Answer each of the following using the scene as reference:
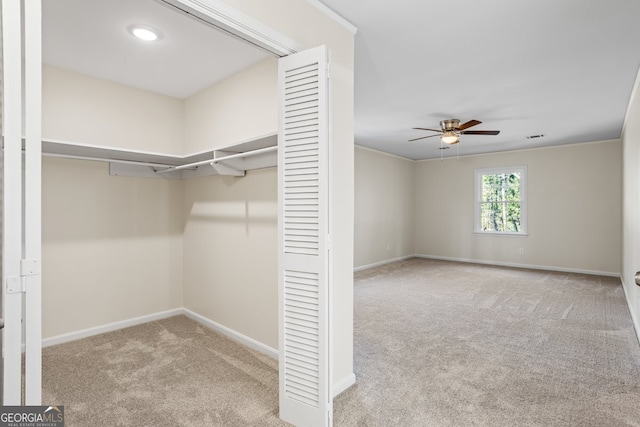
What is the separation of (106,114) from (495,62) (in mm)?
3613

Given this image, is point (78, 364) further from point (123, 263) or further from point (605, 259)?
point (605, 259)

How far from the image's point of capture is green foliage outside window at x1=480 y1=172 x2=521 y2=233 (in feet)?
23.9

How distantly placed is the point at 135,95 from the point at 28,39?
106 inches

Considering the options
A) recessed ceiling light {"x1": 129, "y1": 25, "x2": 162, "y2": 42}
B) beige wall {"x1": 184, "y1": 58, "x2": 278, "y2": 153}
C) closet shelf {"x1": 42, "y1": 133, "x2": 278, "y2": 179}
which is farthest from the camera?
beige wall {"x1": 184, "y1": 58, "x2": 278, "y2": 153}

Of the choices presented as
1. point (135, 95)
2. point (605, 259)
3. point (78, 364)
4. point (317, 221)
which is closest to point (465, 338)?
point (317, 221)

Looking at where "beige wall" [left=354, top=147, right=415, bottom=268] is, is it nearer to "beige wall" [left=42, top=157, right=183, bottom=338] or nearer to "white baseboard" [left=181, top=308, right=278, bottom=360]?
"white baseboard" [left=181, top=308, right=278, bottom=360]

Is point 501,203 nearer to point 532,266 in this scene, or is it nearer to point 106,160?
point 532,266

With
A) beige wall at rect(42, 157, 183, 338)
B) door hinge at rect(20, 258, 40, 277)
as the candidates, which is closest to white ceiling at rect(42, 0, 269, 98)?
beige wall at rect(42, 157, 183, 338)

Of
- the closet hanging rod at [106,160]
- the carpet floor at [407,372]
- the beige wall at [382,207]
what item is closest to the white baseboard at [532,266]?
the beige wall at [382,207]

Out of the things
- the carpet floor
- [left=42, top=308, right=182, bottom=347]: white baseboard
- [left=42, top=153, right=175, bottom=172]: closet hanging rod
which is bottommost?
the carpet floor

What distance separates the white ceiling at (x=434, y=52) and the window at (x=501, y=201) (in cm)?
284

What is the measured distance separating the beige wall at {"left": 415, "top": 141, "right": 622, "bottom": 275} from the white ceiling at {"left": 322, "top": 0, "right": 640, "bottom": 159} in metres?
1.41

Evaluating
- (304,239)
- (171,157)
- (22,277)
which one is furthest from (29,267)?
(171,157)

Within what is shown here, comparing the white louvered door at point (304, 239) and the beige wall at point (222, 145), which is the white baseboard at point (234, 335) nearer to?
the beige wall at point (222, 145)
